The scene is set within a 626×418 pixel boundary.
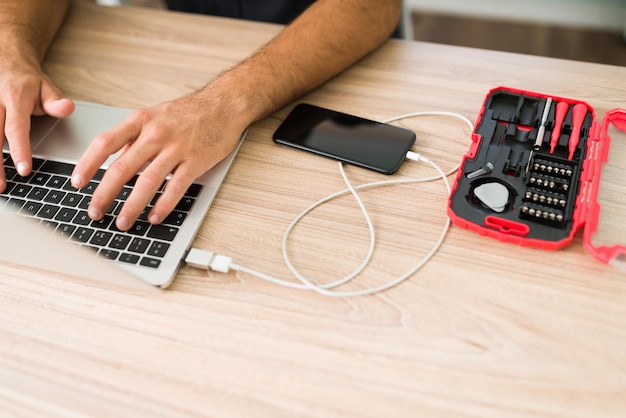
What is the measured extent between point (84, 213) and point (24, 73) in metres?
0.30

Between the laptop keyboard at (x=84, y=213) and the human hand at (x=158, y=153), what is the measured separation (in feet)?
0.05

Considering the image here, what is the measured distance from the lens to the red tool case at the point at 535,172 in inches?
24.9

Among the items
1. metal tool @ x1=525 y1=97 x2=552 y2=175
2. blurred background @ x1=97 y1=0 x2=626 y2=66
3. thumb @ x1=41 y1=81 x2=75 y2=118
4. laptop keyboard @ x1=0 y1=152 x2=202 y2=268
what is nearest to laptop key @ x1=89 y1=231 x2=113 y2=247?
laptop keyboard @ x1=0 y1=152 x2=202 y2=268

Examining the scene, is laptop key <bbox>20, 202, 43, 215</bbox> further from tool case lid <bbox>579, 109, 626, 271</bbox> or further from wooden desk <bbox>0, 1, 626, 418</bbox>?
tool case lid <bbox>579, 109, 626, 271</bbox>

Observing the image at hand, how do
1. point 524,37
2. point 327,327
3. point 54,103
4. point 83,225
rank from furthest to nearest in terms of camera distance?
point 524,37 < point 54,103 < point 83,225 < point 327,327

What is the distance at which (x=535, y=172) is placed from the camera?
0.69 meters

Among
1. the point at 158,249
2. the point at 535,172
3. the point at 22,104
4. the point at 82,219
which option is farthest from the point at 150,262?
the point at 535,172

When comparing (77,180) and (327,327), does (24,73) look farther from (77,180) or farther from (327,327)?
(327,327)

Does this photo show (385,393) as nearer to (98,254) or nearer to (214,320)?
(214,320)

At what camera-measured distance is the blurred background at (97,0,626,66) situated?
6.74 ft

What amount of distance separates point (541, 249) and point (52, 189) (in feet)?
2.04

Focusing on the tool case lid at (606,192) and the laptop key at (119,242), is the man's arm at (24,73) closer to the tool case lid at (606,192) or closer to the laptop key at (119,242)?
the laptop key at (119,242)

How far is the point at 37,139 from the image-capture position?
0.82 m

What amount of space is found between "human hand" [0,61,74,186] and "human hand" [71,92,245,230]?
0.12 m
